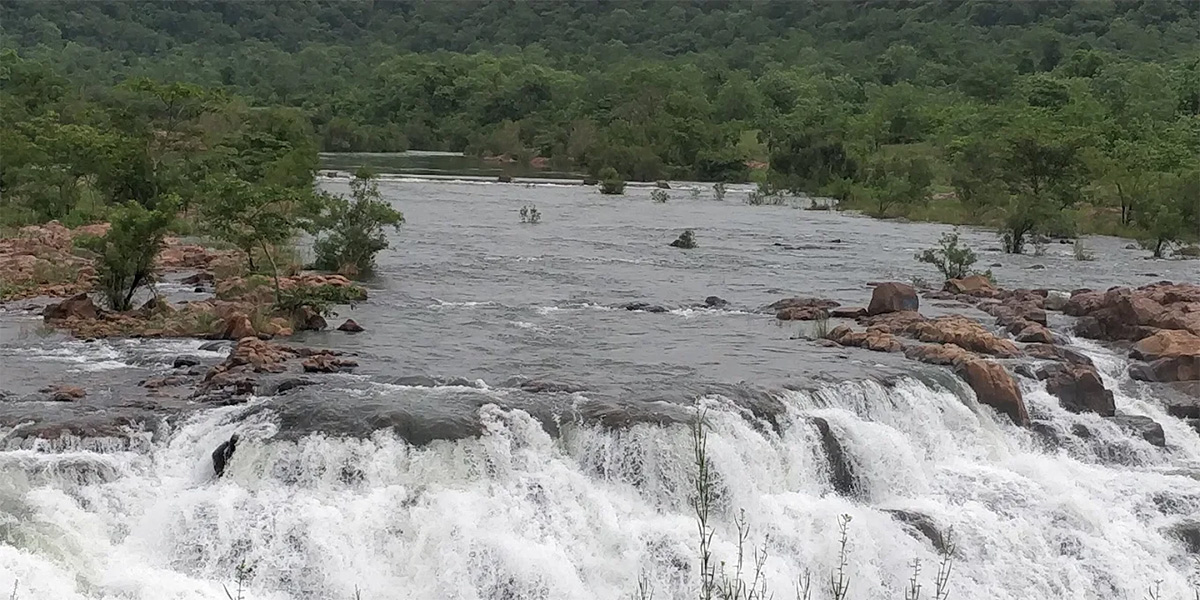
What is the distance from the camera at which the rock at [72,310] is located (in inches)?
779

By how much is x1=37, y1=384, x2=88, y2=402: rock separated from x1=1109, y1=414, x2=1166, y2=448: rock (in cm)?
1216

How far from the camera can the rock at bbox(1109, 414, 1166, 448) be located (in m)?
16.6

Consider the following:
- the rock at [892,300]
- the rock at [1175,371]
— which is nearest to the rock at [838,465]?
the rock at [1175,371]

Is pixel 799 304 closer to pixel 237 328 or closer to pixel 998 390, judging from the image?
pixel 998 390

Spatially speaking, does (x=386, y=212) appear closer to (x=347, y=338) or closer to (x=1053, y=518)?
(x=347, y=338)

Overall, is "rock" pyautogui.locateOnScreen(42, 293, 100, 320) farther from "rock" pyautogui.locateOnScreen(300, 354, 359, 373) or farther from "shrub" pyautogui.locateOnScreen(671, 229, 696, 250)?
"shrub" pyautogui.locateOnScreen(671, 229, 696, 250)

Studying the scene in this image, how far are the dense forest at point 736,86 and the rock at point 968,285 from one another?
7.30 m

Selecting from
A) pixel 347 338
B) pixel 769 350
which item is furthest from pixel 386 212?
pixel 769 350

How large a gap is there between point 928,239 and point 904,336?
16.0 meters

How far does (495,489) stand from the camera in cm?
1341

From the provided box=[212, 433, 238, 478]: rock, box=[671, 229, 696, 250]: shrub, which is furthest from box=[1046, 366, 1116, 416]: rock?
box=[671, 229, 696, 250]: shrub

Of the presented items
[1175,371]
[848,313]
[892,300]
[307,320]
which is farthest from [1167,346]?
[307,320]

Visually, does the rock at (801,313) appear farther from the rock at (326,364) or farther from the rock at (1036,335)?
the rock at (326,364)

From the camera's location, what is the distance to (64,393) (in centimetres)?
1514
